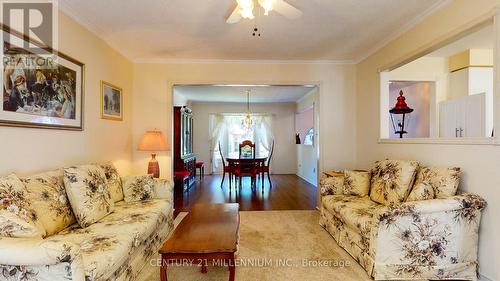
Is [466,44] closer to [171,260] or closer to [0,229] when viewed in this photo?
[171,260]

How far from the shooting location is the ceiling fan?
1756mm

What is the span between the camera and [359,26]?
119 inches

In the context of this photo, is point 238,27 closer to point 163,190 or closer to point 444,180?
point 163,190

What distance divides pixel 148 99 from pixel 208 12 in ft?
6.75

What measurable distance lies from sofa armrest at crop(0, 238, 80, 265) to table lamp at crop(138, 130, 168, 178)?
8.16 ft

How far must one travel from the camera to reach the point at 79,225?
7.00ft

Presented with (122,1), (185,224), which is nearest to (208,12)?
(122,1)

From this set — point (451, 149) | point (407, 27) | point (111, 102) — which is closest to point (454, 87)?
point (407, 27)

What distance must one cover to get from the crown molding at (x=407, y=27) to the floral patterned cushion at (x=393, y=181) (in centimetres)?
151

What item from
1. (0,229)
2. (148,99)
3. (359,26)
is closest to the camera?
(0,229)

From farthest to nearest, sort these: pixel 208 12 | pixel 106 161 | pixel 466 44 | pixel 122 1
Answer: pixel 466 44 → pixel 106 161 → pixel 208 12 → pixel 122 1

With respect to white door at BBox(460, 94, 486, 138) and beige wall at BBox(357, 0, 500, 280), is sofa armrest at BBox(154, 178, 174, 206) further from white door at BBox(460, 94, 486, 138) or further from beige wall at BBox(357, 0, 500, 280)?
white door at BBox(460, 94, 486, 138)

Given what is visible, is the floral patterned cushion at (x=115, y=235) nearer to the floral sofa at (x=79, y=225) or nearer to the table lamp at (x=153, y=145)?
the floral sofa at (x=79, y=225)

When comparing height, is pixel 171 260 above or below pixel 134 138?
below
